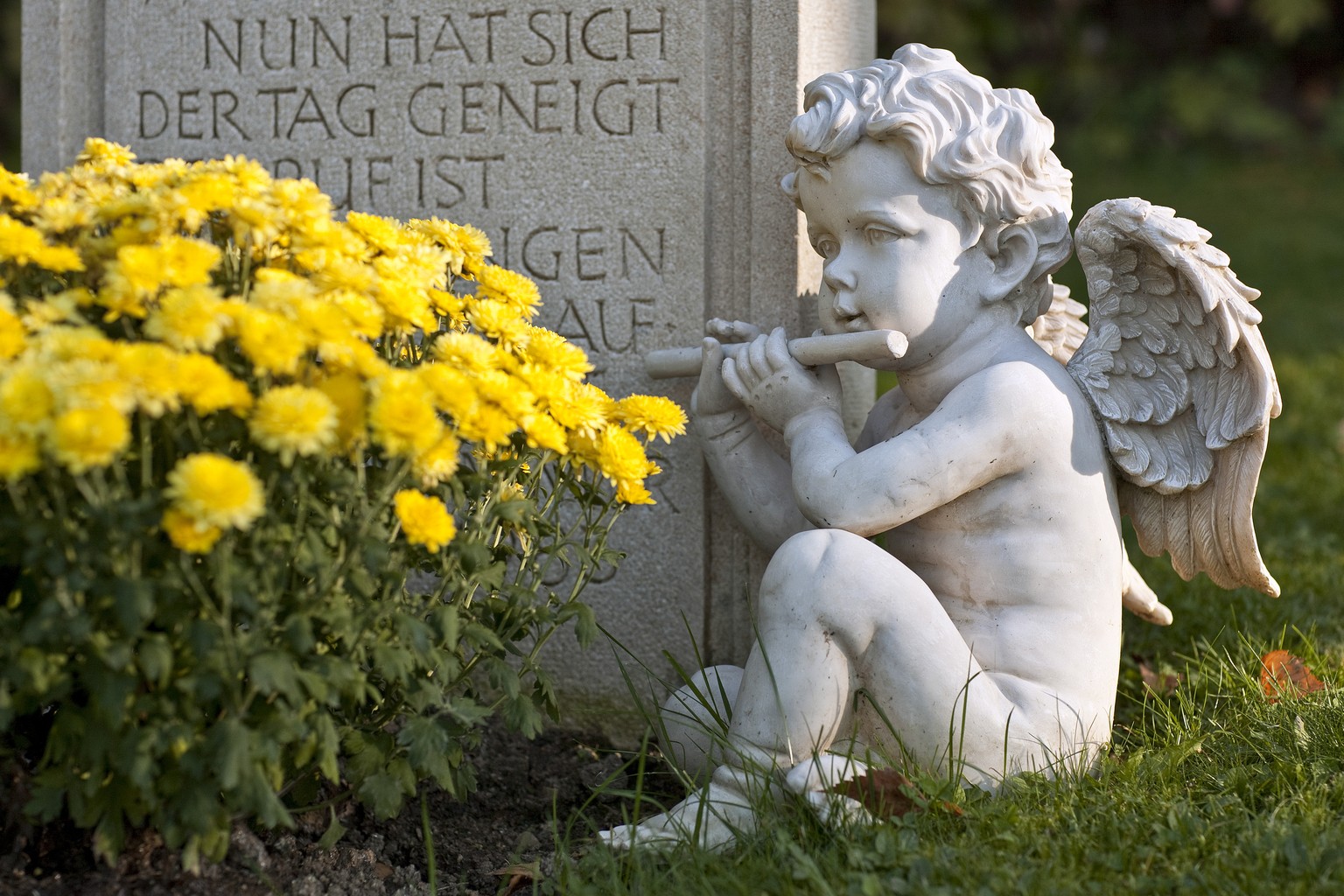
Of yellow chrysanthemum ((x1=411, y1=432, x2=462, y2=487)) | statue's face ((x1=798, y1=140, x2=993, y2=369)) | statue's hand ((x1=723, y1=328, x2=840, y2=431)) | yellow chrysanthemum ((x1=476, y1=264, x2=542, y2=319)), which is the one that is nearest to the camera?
yellow chrysanthemum ((x1=411, y1=432, x2=462, y2=487))

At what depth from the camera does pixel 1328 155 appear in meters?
9.68

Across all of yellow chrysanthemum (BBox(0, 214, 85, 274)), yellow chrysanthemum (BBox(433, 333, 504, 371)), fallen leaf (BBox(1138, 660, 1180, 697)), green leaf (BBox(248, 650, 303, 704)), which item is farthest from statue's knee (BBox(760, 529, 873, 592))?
yellow chrysanthemum (BBox(0, 214, 85, 274))

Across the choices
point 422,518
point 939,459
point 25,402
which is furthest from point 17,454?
point 939,459

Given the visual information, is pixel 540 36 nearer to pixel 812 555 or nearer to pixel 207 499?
pixel 812 555

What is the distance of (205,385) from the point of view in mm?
1776

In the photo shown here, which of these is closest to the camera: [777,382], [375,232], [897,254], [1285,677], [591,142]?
[375,232]

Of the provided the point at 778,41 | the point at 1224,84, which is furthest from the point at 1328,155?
the point at 778,41

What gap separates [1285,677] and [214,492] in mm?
2295

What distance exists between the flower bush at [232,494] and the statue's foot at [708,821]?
12.3 inches

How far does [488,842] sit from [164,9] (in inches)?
81.5

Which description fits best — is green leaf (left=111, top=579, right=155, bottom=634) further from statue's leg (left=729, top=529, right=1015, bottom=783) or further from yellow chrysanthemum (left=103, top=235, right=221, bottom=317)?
statue's leg (left=729, top=529, right=1015, bottom=783)

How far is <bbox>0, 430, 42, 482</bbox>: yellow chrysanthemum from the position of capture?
171cm

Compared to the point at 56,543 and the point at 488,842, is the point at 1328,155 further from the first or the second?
the point at 56,543

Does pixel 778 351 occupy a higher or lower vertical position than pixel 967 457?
higher
